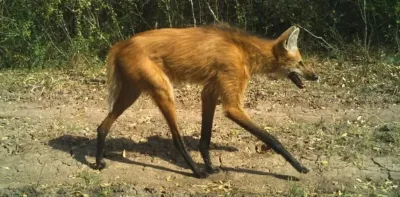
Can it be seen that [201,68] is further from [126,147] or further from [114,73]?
[126,147]

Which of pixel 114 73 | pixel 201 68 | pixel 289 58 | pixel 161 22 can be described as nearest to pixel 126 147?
pixel 114 73

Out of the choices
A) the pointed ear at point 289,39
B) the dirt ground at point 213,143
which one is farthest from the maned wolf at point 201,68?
the dirt ground at point 213,143

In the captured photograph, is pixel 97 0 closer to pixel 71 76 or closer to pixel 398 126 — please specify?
pixel 71 76

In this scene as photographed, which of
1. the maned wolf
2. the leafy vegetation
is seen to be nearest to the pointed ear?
the maned wolf

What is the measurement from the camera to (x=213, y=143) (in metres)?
5.34

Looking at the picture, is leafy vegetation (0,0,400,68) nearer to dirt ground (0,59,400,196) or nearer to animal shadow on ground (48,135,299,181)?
dirt ground (0,59,400,196)

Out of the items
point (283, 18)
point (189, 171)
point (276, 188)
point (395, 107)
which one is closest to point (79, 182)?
point (189, 171)

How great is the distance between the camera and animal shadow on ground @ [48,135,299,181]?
200 inches

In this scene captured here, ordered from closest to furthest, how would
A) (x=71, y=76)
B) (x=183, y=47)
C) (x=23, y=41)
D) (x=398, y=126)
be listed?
(x=183, y=47) < (x=398, y=126) < (x=71, y=76) < (x=23, y=41)

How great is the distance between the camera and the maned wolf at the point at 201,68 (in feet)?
15.1

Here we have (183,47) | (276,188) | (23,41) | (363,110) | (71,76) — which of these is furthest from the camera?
(23,41)

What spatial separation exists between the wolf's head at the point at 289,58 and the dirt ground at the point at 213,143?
2.24ft

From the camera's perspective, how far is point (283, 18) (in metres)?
8.36

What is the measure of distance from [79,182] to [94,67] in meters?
3.63
